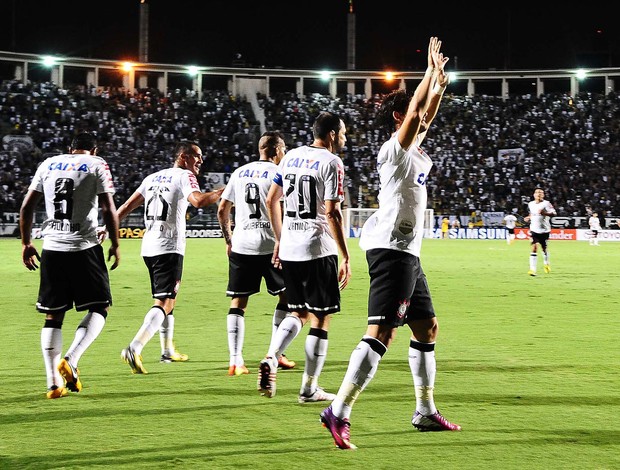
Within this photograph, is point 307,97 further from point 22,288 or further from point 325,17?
point 22,288

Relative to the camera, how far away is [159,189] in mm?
9297

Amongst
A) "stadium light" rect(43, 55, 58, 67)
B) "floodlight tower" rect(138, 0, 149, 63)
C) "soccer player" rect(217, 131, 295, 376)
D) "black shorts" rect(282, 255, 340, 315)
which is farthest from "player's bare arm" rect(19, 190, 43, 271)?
"floodlight tower" rect(138, 0, 149, 63)

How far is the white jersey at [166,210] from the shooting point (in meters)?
9.23

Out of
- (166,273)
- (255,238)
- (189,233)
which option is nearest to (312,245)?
(255,238)

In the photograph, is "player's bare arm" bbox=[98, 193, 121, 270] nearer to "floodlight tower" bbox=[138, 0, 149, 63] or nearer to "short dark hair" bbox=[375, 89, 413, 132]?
"short dark hair" bbox=[375, 89, 413, 132]

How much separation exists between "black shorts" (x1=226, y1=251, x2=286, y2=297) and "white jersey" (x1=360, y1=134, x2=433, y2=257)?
2.99 metres

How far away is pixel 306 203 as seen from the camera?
730 cm

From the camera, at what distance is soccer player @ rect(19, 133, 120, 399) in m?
7.53

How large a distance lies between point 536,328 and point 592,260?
765 inches

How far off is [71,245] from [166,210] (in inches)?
72.8

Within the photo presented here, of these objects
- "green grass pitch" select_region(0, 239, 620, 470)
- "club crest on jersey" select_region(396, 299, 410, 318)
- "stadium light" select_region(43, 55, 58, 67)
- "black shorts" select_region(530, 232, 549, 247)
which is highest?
"stadium light" select_region(43, 55, 58, 67)

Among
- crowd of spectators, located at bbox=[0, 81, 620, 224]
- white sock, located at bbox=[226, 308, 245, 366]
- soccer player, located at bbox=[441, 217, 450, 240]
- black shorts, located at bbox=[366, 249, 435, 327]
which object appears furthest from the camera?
crowd of spectators, located at bbox=[0, 81, 620, 224]

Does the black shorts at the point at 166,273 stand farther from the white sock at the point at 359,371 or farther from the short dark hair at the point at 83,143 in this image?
the white sock at the point at 359,371

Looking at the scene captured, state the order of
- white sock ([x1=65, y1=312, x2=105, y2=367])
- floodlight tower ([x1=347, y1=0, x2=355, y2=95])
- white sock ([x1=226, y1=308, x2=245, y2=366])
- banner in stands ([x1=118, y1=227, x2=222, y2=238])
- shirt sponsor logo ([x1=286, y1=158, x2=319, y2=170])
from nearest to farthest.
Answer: shirt sponsor logo ([x1=286, y1=158, x2=319, y2=170]) < white sock ([x1=65, y1=312, x2=105, y2=367]) < white sock ([x1=226, y1=308, x2=245, y2=366]) < banner in stands ([x1=118, y1=227, x2=222, y2=238]) < floodlight tower ([x1=347, y1=0, x2=355, y2=95])
